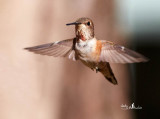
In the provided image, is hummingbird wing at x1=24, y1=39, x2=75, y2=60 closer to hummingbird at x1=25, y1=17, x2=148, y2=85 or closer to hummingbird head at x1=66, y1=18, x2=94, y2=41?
hummingbird at x1=25, y1=17, x2=148, y2=85

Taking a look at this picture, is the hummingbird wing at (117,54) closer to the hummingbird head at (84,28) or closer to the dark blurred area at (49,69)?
the hummingbird head at (84,28)

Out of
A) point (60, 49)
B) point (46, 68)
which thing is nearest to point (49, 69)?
point (46, 68)

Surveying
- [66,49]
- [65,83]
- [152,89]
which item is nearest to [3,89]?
[65,83]

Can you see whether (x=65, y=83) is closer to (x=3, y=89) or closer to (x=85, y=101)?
(x=85, y=101)

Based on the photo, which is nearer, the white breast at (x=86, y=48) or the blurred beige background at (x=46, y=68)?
the white breast at (x=86, y=48)

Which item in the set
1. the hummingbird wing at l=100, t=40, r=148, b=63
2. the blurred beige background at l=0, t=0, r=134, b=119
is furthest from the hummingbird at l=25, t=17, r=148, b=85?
the blurred beige background at l=0, t=0, r=134, b=119

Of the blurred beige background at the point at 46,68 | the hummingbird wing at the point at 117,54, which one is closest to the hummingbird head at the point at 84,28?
the hummingbird wing at the point at 117,54

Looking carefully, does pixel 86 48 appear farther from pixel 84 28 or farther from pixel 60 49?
pixel 60 49
